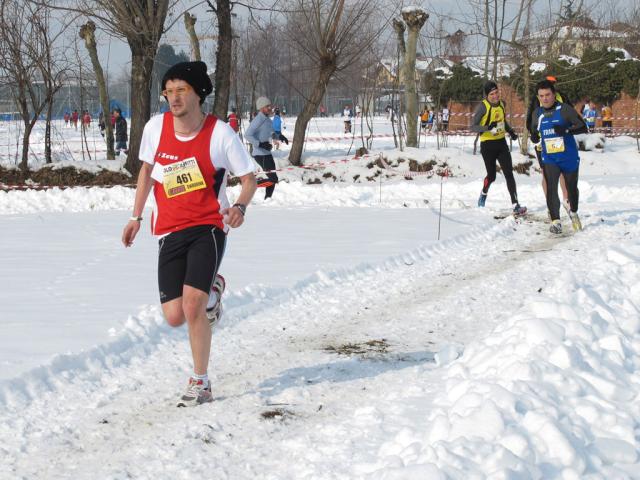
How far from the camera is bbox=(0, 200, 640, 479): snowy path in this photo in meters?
3.69

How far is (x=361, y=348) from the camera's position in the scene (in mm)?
5812

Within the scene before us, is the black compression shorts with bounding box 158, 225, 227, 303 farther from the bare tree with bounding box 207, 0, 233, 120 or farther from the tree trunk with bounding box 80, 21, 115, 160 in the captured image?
the tree trunk with bounding box 80, 21, 115, 160

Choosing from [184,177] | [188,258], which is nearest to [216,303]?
[188,258]

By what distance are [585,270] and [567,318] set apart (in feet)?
9.85

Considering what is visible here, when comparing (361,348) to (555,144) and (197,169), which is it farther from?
(555,144)

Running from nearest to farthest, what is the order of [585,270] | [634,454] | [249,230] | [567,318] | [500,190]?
[634,454], [567,318], [585,270], [249,230], [500,190]

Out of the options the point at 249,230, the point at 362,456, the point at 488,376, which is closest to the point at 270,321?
the point at 488,376

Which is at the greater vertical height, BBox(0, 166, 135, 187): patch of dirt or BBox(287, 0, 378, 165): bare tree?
BBox(287, 0, 378, 165): bare tree

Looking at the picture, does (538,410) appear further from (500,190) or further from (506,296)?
(500,190)

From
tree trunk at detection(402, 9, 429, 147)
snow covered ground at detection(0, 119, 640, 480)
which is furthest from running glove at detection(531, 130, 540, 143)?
tree trunk at detection(402, 9, 429, 147)

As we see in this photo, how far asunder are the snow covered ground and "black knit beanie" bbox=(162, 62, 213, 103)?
1657 mm

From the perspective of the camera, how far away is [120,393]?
4887mm

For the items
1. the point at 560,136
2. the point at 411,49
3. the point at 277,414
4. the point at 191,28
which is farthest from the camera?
the point at 191,28

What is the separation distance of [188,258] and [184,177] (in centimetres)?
42
